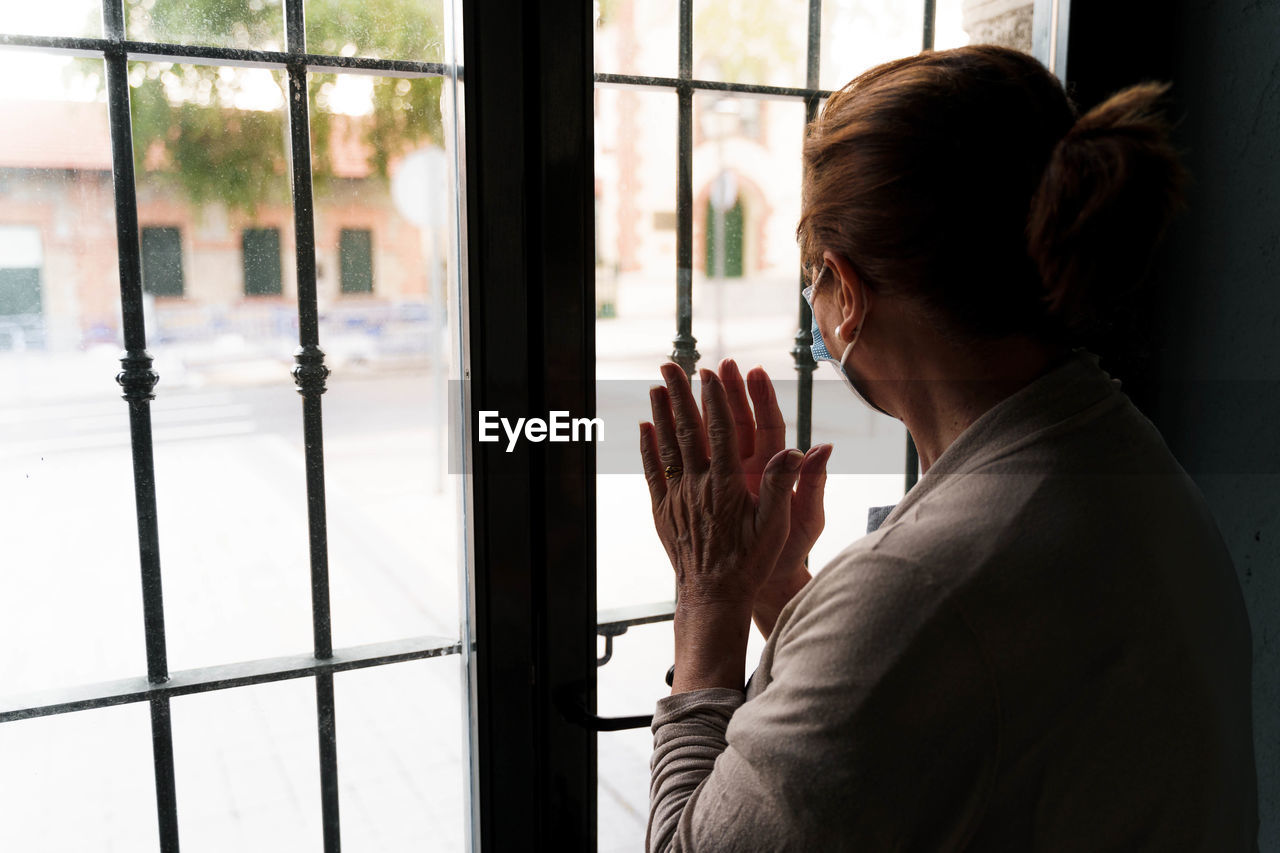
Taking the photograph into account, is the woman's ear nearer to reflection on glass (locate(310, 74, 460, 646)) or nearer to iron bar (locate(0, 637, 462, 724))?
reflection on glass (locate(310, 74, 460, 646))

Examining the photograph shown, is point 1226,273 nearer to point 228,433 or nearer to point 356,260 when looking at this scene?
point 356,260

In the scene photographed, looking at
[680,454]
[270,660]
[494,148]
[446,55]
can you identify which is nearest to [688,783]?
[680,454]

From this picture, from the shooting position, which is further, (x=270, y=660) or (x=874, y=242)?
(x=270, y=660)

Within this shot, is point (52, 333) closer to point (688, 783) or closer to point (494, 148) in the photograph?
point (494, 148)

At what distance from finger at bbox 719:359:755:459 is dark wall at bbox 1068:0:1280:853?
0.81 m

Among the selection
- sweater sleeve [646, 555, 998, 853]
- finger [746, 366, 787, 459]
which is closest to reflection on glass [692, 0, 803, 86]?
finger [746, 366, 787, 459]

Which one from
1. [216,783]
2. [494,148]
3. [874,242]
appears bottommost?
[216,783]

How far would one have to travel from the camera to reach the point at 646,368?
1293mm

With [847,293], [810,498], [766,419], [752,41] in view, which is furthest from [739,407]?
[752,41]

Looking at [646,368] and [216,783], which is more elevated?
[646,368]

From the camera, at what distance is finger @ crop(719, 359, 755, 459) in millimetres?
1102

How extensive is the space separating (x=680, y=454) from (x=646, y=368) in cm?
26

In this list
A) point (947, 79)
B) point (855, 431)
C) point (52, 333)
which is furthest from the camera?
point (855, 431)

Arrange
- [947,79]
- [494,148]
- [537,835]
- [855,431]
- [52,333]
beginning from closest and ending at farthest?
1. [947,79]
2. [52,333]
3. [494,148]
4. [537,835]
5. [855,431]
